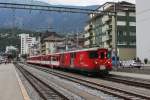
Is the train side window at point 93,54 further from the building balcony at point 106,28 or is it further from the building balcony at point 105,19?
A: the building balcony at point 106,28

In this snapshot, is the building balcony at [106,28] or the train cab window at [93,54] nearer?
the train cab window at [93,54]

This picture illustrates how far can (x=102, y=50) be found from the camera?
37438 mm

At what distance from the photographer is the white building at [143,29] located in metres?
81.4

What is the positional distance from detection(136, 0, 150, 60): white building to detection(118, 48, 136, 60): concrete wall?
2111 cm

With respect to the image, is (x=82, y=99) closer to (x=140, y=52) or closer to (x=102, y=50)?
(x=102, y=50)

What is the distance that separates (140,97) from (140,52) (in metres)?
67.2

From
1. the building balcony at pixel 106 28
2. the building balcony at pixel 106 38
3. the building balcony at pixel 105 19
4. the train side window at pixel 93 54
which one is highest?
the building balcony at pixel 105 19

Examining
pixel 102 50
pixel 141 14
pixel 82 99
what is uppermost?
pixel 141 14

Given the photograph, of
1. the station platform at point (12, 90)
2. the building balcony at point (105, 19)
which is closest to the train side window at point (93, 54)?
the station platform at point (12, 90)

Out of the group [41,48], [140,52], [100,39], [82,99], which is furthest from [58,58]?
[41,48]

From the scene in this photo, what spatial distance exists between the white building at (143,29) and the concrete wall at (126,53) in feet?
69.3

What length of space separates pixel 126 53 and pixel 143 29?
83.1 feet

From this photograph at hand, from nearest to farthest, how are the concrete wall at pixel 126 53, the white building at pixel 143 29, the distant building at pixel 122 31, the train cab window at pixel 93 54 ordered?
1. the train cab window at pixel 93 54
2. the white building at pixel 143 29
3. the concrete wall at pixel 126 53
4. the distant building at pixel 122 31

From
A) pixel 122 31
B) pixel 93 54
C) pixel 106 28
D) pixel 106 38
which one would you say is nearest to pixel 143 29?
pixel 122 31
